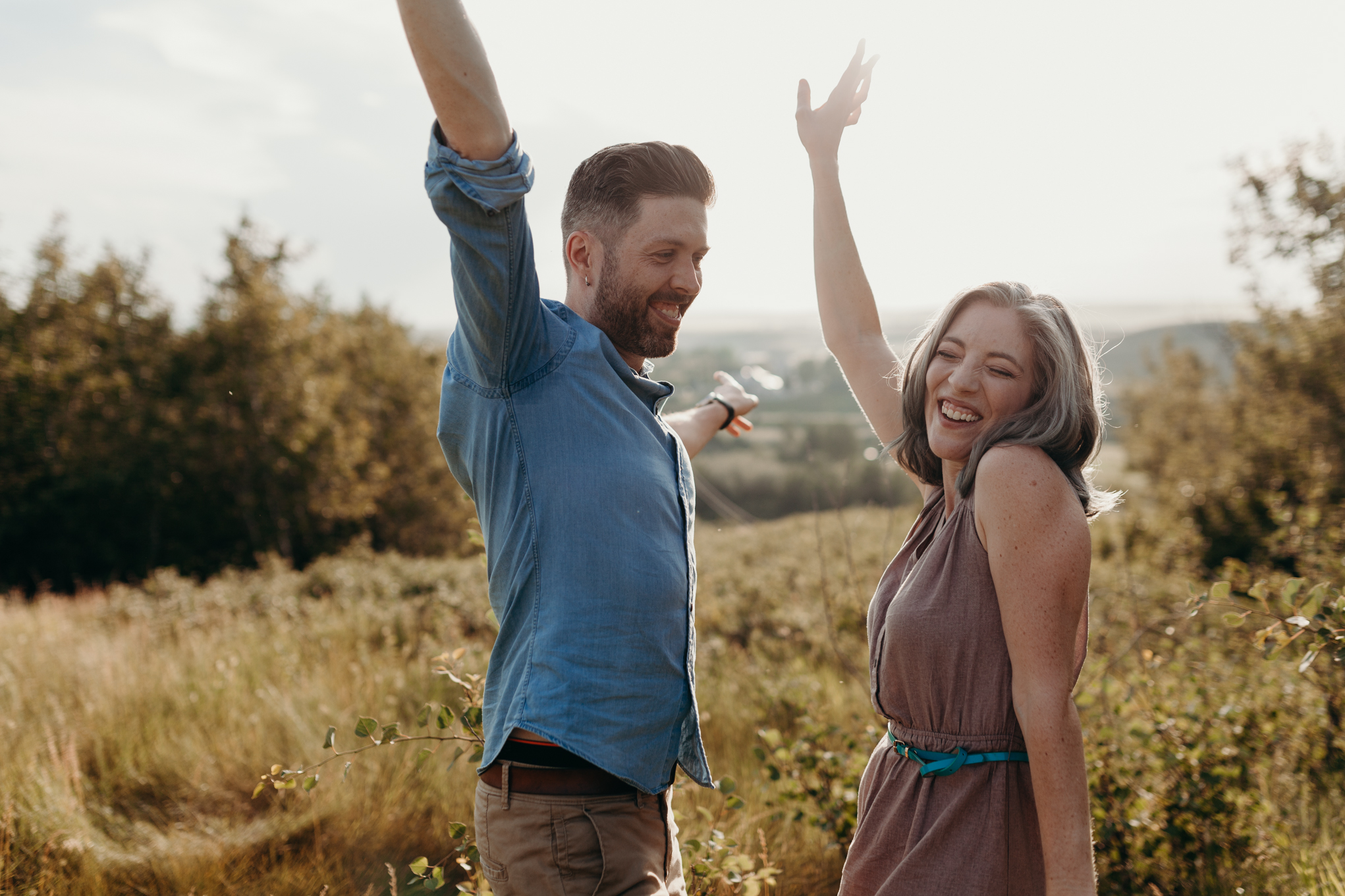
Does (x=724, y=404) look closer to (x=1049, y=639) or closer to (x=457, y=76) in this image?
(x=1049, y=639)

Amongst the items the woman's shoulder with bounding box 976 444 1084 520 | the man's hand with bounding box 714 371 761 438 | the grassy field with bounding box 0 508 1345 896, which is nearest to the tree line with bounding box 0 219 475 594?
the grassy field with bounding box 0 508 1345 896

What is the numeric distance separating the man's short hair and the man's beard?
97 mm

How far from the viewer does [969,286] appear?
204 cm

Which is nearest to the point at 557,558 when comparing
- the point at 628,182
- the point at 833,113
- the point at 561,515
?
the point at 561,515

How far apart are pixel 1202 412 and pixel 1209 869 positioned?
2438 centimetres

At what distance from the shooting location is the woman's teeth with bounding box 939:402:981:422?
1941mm

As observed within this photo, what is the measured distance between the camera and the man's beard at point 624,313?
195 centimetres

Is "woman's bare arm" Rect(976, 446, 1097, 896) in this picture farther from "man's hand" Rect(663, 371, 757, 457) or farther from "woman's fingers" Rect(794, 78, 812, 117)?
"woman's fingers" Rect(794, 78, 812, 117)

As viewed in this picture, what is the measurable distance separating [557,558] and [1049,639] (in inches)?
38.1

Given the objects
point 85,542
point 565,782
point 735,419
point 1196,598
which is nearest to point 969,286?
point 735,419

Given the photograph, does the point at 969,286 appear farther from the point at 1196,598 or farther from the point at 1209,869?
the point at 1209,869

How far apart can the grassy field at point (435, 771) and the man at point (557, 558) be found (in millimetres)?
937

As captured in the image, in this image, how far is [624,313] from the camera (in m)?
1.95

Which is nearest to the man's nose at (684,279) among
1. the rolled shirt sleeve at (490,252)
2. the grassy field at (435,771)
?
the rolled shirt sleeve at (490,252)
